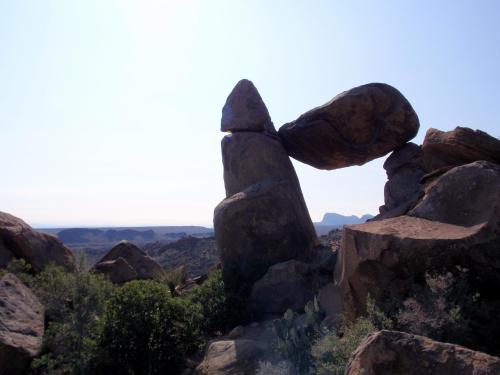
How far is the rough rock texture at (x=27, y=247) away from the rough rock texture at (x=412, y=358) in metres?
9.04

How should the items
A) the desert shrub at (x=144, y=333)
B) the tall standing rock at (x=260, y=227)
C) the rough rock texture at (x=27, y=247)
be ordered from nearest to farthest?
the desert shrub at (x=144, y=333), the tall standing rock at (x=260, y=227), the rough rock texture at (x=27, y=247)

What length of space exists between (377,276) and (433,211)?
1.12m

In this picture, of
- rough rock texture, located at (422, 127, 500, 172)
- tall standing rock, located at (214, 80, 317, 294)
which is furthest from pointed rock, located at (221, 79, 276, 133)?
rough rock texture, located at (422, 127, 500, 172)

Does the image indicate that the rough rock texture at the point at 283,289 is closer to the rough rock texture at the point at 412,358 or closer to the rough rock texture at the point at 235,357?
the rough rock texture at the point at 235,357

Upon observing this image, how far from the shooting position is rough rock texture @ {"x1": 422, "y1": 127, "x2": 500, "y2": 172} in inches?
288

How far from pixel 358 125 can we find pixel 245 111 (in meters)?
3.07

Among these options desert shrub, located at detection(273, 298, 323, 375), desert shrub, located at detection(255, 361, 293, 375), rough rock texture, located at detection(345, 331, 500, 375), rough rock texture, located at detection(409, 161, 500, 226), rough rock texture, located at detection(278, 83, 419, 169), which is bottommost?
desert shrub, located at detection(255, 361, 293, 375)

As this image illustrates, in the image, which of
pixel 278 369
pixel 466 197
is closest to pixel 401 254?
pixel 466 197

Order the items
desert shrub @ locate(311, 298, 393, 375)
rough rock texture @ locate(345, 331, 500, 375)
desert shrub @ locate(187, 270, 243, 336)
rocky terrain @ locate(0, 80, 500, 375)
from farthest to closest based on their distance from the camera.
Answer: desert shrub @ locate(187, 270, 243, 336), rocky terrain @ locate(0, 80, 500, 375), desert shrub @ locate(311, 298, 393, 375), rough rock texture @ locate(345, 331, 500, 375)

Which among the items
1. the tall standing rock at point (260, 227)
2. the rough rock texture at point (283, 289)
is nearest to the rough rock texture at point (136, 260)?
the tall standing rock at point (260, 227)

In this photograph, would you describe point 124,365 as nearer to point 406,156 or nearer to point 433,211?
point 433,211

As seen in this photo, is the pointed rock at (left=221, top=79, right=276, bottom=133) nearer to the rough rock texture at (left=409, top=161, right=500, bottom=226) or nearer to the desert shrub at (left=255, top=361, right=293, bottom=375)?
the rough rock texture at (left=409, top=161, right=500, bottom=226)

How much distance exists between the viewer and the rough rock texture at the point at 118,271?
1199 centimetres

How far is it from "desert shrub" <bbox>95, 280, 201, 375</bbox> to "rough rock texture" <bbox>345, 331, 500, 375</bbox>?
A: 4219 mm
